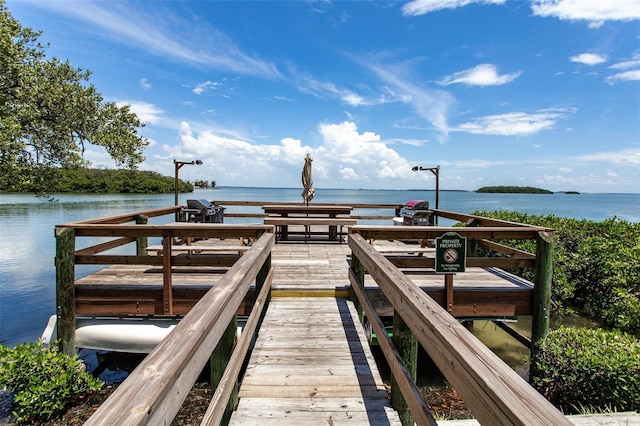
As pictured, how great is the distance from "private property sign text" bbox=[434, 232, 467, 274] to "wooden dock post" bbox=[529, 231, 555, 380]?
44.1 inches

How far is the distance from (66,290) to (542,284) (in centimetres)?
562

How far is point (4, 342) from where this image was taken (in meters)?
7.07

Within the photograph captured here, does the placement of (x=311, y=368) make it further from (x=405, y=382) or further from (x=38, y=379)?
(x=38, y=379)

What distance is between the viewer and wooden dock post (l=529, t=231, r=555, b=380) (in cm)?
389

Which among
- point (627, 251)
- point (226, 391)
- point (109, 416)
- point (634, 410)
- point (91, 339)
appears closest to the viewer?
point (109, 416)

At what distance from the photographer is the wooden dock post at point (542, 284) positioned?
3887 mm

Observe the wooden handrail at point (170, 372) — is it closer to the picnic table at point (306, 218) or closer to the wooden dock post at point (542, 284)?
the wooden dock post at point (542, 284)

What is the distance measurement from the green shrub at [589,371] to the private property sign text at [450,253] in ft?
4.86

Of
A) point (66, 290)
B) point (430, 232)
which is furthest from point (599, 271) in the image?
point (66, 290)

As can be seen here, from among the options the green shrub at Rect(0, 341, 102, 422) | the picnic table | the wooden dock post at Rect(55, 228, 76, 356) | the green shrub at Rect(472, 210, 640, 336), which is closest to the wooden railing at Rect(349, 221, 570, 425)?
the wooden dock post at Rect(55, 228, 76, 356)

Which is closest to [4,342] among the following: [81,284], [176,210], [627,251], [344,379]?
[176,210]

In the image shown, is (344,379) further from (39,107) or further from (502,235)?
(39,107)

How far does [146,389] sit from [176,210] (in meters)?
6.72

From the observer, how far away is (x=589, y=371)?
3396 mm
